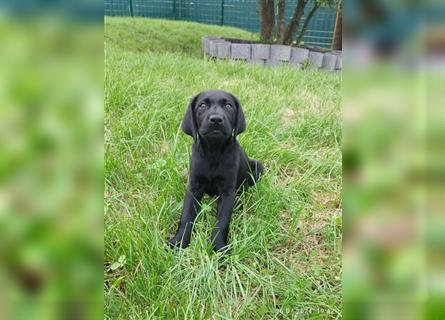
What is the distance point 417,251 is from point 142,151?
2486 millimetres

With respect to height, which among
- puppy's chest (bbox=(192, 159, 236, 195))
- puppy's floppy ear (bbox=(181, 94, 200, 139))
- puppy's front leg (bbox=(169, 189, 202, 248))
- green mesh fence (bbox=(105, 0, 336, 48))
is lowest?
puppy's front leg (bbox=(169, 189, 202, 248))

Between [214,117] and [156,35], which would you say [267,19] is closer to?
[156,35]

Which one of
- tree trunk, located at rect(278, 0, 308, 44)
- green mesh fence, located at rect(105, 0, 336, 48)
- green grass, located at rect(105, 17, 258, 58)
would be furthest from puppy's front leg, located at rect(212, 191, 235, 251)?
green mesh fence, located at rect(105, 0, 336, 48)

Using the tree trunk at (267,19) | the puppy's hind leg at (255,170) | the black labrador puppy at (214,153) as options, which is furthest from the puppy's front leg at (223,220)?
the tree trunk at (267,19)

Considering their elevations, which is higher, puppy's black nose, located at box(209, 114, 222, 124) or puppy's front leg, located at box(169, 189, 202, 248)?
puppy's black nose, located at box(209, 114, 222, 124)

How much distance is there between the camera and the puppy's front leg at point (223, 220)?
2.02 m

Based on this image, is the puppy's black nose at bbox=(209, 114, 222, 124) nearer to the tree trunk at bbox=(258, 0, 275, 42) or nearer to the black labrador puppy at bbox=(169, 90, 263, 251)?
the black labrador puppy at bbox=(169, 90, 263, 251)

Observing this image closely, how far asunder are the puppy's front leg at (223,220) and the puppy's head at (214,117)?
34cm

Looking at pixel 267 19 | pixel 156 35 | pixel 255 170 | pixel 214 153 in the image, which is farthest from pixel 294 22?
pixel 214 153

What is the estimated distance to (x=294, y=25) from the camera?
850 centimetres

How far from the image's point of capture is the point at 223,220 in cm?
211

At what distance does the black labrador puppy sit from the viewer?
2141 mm

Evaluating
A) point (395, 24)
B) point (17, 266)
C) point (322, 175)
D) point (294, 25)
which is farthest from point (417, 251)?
point (294, 25)

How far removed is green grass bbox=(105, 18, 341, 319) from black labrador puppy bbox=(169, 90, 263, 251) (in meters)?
0.08
